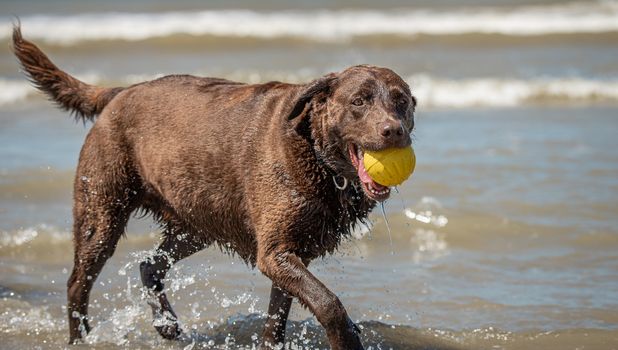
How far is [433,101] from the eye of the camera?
49.4ft

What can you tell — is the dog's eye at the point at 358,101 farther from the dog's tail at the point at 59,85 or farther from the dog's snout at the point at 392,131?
the dog's tail at the point at 59,85

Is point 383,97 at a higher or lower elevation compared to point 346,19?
higher

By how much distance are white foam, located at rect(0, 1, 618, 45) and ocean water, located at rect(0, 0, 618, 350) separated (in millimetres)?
2354

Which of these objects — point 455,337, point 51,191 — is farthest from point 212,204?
point 51,191

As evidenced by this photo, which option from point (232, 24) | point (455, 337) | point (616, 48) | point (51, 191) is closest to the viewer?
A: point (455, 337)

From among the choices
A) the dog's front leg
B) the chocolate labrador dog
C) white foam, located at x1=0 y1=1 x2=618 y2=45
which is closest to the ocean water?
the chocolate labrador dog

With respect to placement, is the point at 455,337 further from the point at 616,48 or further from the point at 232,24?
the point at 232,24

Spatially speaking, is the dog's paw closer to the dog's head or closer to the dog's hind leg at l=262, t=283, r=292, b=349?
the dog's hind leg at l=262, t=283, r=292, b=349

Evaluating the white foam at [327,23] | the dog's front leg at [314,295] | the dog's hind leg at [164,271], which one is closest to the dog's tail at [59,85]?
the dog's hind leg at [164,271]

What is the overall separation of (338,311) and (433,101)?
417 inches

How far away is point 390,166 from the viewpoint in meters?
4.73

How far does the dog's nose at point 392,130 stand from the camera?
4.73 m

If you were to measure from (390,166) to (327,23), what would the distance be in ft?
60.6

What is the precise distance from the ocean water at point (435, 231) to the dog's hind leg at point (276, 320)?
0.31 meters
